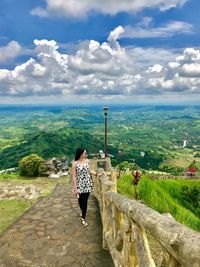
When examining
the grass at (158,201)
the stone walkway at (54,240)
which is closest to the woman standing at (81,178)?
the stone walkway at (54,240)

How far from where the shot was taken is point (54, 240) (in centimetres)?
668

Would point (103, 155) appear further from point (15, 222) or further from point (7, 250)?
point (7, 250)

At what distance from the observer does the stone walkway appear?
5.69 metres

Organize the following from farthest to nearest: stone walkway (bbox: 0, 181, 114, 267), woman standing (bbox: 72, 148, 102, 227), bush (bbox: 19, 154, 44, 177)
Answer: bush (bbox: 19, 154, 44, 177) < woman standing (bbox: 72, 148, 102, 227) < stone walkway (bbox: 0, 181, 114, 267)

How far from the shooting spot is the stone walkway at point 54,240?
5.69 metres

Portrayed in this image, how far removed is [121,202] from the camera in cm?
451

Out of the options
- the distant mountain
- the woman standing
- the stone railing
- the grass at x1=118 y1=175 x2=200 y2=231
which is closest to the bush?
the grass at x1=118 y1=175 x2=200 y2=231

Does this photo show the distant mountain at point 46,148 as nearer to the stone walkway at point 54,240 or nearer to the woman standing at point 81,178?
the stone walkway at point 54,240

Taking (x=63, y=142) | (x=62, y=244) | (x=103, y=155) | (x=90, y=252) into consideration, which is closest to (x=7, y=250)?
(x=62, y=244)

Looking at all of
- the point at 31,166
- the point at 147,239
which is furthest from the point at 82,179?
the point at 31,166

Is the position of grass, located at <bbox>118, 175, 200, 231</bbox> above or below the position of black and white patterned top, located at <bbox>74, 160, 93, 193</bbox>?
below

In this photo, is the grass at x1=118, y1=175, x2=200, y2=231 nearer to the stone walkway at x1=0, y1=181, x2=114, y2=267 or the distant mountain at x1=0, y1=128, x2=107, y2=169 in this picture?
the stone walkway at x1=0, y1=181, x2=114, y2=267

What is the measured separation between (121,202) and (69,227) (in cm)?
345

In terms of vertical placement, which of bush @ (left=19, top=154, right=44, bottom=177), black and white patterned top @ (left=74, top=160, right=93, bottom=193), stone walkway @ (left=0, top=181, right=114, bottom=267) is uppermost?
black and white patterned top @ (left=74, top=160, right=93, bottom=193)
